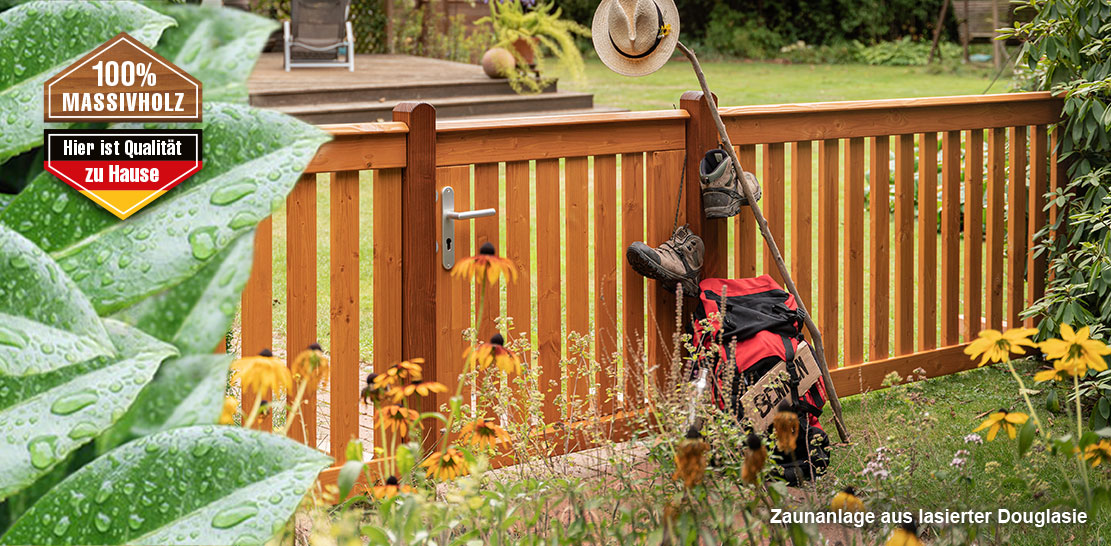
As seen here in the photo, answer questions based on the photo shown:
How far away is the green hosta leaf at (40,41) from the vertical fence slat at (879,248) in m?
4.35

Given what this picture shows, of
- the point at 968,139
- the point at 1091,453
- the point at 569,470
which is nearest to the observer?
the point at 1091,453

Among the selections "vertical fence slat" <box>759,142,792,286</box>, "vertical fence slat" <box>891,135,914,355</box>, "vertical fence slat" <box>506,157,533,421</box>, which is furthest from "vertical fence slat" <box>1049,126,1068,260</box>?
"vertical fence slat" <box>506,157,533,421</box>

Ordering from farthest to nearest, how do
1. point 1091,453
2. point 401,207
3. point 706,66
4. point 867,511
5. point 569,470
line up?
point 706,66, point 569,470, point 401,207, point 867,511, point 1091,453

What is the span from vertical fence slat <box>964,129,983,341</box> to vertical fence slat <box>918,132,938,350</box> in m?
0.14

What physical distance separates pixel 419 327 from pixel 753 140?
1.44 metres

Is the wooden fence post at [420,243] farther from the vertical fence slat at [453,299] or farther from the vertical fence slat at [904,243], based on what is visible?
the vertical fence slat at [904,243]

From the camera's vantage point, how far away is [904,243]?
15.4 ft

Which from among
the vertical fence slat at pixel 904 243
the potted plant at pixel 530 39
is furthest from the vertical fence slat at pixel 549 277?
the potted plant at pixel 530 39

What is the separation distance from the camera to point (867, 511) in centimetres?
260

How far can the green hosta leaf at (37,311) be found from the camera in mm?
374

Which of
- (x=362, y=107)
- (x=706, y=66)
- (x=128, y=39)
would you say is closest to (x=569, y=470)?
(x=128, y=39)

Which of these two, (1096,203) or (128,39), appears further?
(1096,203)

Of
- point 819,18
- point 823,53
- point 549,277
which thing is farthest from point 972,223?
point 819,18

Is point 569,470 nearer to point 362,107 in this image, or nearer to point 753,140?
point 753,140
